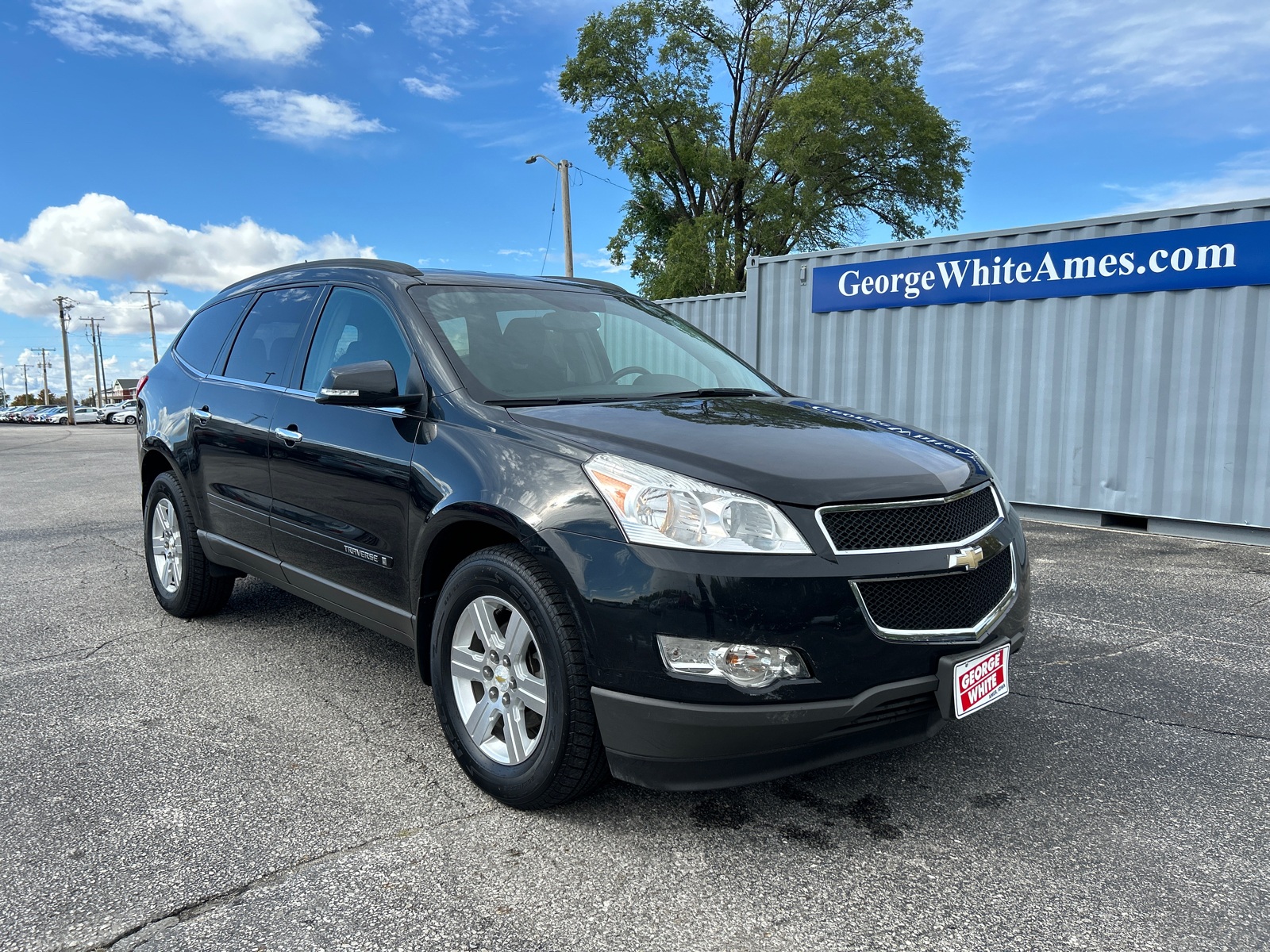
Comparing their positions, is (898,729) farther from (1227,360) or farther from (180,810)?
(1227,360)

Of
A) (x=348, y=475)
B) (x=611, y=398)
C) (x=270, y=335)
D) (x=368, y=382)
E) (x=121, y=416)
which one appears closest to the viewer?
(x=368, y=382)

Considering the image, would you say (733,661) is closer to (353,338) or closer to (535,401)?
(535,401)

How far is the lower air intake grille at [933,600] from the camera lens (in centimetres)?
239

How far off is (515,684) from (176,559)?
3.04 metres

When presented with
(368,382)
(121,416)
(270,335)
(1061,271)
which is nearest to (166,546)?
(270,335)

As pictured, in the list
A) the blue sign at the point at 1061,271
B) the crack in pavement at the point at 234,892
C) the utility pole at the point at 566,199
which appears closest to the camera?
the crack in pavement at the point at 234,892

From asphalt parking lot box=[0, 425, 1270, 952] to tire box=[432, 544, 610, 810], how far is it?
0.16 m

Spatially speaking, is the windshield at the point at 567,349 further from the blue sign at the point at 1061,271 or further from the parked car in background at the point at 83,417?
the parked car in background at the point at 83,417

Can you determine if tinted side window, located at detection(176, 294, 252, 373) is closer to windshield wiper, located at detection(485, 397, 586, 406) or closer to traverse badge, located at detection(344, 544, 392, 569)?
traverse badge, located at detection(344, 544, 392, 569)

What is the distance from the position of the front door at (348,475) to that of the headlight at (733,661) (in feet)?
3.93

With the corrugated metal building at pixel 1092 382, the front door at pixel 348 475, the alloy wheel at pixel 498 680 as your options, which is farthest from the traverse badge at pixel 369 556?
the corrugated metal building at pixel 1092 382

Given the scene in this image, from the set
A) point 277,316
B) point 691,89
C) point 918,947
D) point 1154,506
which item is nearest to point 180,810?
point 918,947

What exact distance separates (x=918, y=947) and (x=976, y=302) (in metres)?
7.93

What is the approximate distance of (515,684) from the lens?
8.86ft
